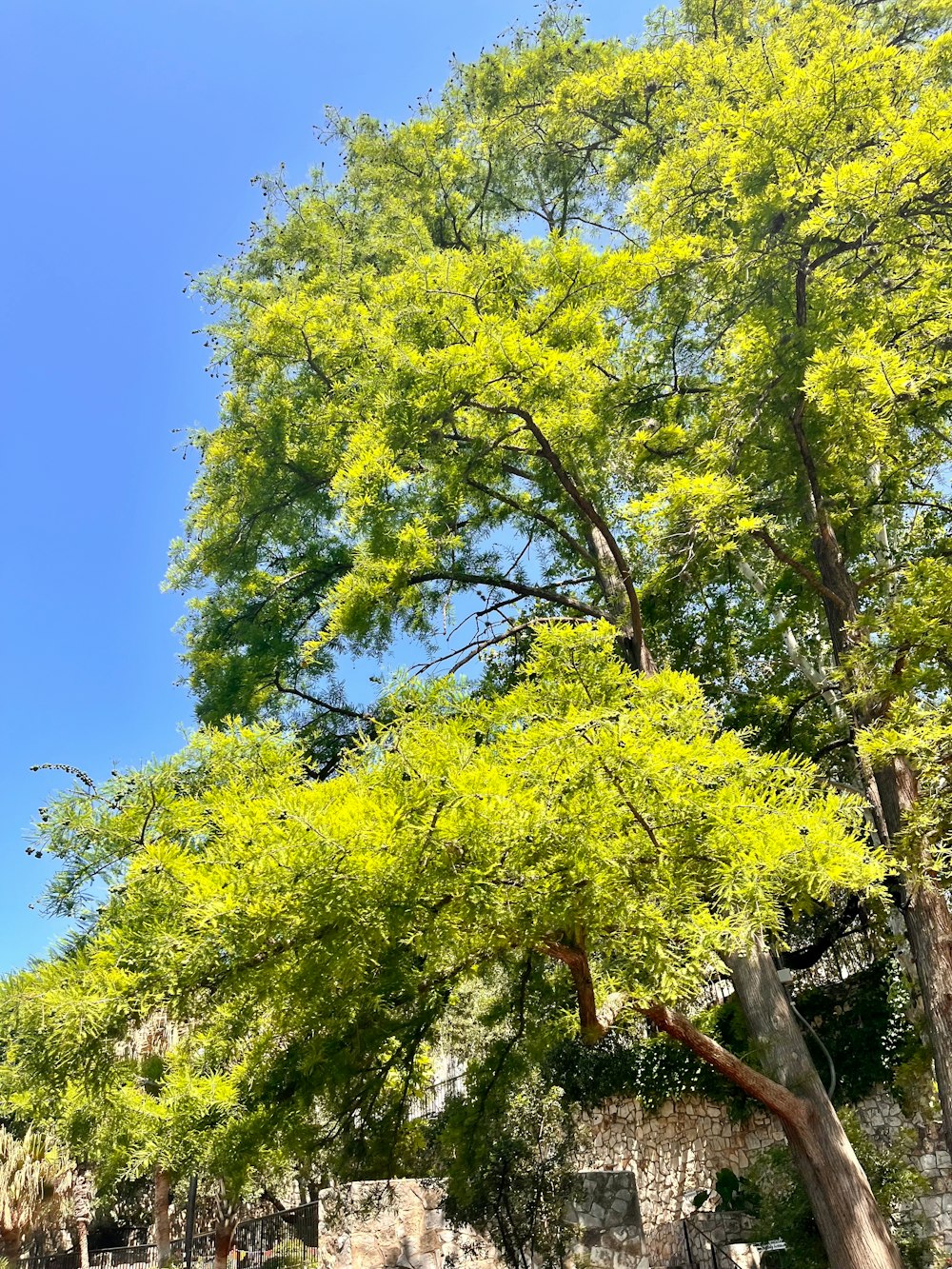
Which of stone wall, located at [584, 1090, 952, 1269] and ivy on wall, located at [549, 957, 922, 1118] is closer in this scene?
stone wall, located at [584, 1090, 952, 1269]

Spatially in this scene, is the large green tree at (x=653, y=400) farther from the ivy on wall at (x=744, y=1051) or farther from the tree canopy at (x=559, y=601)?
the ivy on wall at (x=744, y=1051)

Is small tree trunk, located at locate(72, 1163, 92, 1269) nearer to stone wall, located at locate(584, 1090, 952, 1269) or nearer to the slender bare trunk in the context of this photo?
stone wall, located at locate(584, 1090, 952, 1269)

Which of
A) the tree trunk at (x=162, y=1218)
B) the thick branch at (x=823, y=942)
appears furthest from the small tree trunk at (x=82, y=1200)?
the thick branch at (x=823, y=942)

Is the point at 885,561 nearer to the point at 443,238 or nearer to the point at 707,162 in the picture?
the point at 707,162

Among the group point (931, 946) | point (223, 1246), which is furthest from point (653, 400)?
point (223, 1246)

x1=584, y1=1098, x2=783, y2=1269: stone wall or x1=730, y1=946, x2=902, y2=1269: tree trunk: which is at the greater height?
x1=730, y1=946, x2=902, y2=1269: tree trunk

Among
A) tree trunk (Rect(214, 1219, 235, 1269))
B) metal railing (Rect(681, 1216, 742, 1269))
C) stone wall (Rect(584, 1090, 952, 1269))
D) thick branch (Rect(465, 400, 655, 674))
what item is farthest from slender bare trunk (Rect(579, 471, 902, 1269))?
tree trunk (Rect(214, 1219, 235, 1269))

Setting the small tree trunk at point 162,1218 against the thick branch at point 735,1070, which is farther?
the small tree trunk at point 162,1218

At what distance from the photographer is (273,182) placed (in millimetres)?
10703

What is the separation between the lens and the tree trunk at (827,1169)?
209 inches

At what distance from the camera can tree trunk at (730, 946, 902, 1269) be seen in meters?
5.30

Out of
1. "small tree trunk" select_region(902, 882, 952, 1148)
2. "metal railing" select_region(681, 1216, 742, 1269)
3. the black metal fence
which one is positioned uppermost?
"small tree trunk" select_region(902, 882, 952, 1148)

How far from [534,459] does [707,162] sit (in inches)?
130

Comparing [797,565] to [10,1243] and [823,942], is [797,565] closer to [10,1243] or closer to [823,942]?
[823,942]
